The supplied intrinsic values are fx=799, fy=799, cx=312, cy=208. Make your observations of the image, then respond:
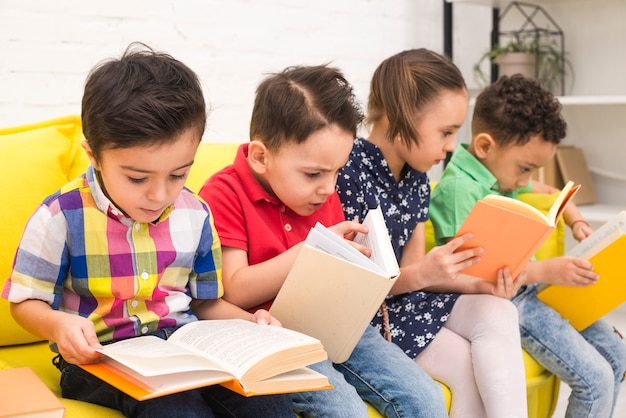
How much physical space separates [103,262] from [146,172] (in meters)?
0.17

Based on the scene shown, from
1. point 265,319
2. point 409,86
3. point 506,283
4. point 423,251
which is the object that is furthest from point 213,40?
point 265,319

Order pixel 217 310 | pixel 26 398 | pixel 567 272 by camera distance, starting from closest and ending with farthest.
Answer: pixel 26 398 < pixel 217 310 < pixel 567 272

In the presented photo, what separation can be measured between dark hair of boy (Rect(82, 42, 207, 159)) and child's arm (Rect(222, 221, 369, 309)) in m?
0.29

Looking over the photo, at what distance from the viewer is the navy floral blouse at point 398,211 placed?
165 centimetres

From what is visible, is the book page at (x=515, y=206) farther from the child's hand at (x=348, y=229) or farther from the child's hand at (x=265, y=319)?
the child's hand at (x=265, y=319)

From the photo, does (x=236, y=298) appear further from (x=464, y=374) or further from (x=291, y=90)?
(x=464, y=374)

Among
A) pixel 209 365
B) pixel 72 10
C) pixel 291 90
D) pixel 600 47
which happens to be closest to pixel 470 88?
pixel 600 47

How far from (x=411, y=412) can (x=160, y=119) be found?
0.65m

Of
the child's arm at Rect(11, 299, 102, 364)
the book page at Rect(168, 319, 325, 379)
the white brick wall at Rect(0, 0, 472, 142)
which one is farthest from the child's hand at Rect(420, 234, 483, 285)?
the white brick wall at Rect(0, 0, 472, 142)

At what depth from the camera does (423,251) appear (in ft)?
5.90

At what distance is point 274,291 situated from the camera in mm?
1395

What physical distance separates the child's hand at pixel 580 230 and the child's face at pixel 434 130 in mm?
576

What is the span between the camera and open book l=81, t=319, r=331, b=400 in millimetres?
997

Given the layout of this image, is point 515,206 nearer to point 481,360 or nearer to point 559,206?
point 559,206
